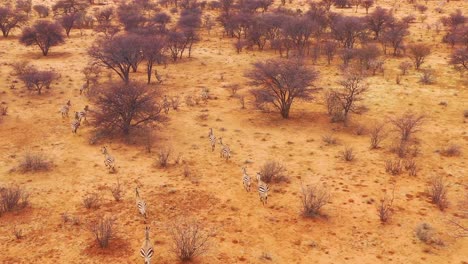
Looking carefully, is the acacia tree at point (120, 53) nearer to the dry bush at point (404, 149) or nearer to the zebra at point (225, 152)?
the zebra at point (225, 152)

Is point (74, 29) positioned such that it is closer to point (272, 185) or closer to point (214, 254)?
point (272, 185)

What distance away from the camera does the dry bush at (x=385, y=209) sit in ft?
49.3

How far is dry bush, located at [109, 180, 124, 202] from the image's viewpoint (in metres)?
16.3

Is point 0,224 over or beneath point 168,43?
beneath

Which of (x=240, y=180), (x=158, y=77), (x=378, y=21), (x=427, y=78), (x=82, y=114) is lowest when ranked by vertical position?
(x=240, y=180)

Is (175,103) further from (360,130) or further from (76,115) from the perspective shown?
(360,130)

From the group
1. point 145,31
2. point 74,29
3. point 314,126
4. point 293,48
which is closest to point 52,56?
point 145,31

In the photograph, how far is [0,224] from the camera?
1466cm

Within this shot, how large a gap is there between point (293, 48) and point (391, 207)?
28172 mm

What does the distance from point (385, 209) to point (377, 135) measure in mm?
7310

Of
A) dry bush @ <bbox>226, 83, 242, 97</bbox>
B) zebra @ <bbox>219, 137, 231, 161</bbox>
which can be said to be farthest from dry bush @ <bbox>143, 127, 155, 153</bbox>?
dry bush @ <bbox>226, 83, 242, 97</bbox>

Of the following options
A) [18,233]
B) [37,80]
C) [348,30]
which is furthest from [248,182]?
[348,30]

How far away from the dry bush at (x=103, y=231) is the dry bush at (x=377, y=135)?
1330 centimetres

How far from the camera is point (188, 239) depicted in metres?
12.6
